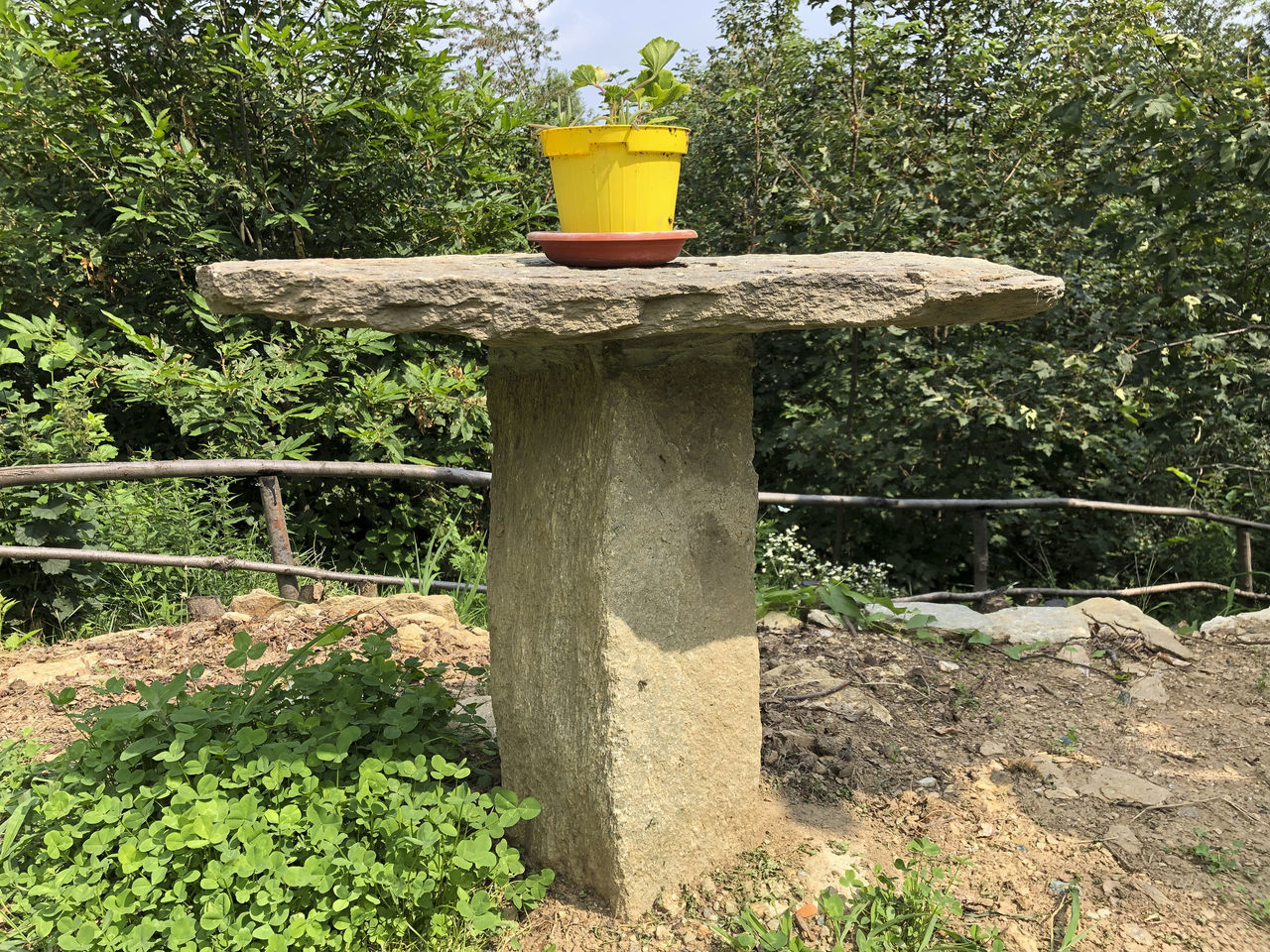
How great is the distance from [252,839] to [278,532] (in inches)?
89.8

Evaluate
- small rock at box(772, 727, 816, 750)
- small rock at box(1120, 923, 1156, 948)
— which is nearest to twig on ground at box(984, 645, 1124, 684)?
small rock at box(772, 727, 816, 750)

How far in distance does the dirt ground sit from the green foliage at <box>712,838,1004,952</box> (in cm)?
7

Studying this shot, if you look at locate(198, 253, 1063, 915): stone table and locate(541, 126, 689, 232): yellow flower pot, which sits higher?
locate(541, 126, 689, 232): yellow flower pot

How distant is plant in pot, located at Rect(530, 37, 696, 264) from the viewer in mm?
2219

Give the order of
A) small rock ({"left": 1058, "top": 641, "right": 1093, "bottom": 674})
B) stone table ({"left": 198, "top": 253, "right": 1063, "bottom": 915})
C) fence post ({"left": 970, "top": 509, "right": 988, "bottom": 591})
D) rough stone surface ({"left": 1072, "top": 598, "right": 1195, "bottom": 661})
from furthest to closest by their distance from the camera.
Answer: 1. fence post ({"left": 970, "top": 509, "right": 988, "bottom": 591})
2. rough stone surface ({"left": 1072, "top": 598, "right": 1195, "bottom": 661})
3. small rock ({"left": 1058, "top": 641, "right": 1093, "bottom": 674})
4. stone table ({"left": 198, "top": 253, "right": 1063, "bottom": 915})

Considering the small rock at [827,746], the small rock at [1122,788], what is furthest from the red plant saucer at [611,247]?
the small rock at [1122,788]

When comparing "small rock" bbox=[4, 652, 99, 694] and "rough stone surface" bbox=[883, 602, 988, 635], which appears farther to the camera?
"rough stone surface" bbox=[883, 602, 988, 635]

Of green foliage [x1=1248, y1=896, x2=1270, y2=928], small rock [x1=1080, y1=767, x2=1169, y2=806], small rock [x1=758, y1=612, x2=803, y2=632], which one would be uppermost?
small rock [x1=758, y1=612, x2=803, y2=632]

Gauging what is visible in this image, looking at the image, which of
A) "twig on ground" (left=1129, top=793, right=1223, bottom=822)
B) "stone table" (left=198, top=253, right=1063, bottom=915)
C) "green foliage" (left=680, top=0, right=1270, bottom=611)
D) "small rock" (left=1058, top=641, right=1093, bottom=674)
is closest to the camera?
"stone table" (left=198, top=253, right=1063, bottom=915)

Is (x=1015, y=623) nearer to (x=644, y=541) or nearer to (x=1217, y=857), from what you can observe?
(x=1217, y=857)

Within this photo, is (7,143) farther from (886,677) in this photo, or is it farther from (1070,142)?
(1070,142)

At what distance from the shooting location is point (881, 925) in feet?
7.29

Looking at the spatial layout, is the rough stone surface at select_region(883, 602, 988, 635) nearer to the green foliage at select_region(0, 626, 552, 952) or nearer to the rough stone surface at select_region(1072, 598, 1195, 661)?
the rough stone surface at select_region(1072, 598, 1195, 661)

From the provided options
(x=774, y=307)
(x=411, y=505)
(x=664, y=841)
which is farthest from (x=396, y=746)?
(x=411, y=505)
